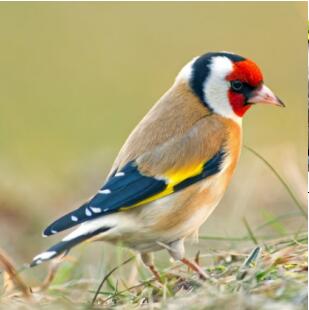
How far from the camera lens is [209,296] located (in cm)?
418

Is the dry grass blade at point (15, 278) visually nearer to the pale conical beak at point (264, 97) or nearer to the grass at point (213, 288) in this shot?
the grass at point (213, 288)

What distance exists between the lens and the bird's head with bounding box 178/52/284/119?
5609 millimetres

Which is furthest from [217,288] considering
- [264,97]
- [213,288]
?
[264,97]

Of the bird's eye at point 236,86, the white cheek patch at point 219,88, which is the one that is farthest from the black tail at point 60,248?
the bird's eye at point 236,86

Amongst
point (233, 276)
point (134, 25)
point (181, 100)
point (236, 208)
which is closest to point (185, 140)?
point (181, 100)

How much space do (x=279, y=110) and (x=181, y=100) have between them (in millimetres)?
6912

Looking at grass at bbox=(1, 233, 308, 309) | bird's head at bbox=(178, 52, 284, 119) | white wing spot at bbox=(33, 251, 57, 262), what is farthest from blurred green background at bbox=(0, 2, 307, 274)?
white wing spot at bbox=(33, 251, 57, 262)

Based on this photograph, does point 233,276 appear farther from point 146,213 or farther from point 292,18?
point 292,18

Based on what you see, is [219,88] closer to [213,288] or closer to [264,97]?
[264,97]

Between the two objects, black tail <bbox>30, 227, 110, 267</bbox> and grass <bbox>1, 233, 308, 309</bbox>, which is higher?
black tail <bbox>30, 227, 110, 267</bbox>

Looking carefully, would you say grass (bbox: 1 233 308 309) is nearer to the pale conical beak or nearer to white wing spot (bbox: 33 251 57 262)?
white wing spot (bbox: 33 251 57 262)

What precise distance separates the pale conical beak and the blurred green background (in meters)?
3.82

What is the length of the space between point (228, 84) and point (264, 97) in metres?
0.22

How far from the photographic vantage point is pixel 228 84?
568cm
